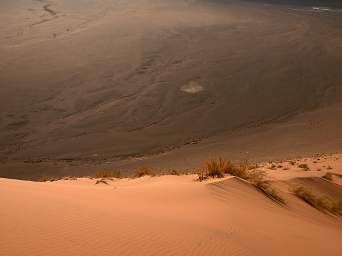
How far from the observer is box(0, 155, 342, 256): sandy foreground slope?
4.82 meters

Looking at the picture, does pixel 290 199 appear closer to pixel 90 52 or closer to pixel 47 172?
pixel 47 172

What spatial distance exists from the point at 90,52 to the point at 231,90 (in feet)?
28.9

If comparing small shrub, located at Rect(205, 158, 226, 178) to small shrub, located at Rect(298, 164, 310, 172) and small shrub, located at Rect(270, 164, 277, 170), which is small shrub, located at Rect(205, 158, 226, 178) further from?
small shrub, located at Rect(298, 164, 310, 172)

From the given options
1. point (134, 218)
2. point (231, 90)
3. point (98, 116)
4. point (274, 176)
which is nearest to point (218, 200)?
point (134, 218)

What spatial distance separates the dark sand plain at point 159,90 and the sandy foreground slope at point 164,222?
26.4ft

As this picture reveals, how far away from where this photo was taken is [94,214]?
5.74 m

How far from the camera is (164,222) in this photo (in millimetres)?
5926

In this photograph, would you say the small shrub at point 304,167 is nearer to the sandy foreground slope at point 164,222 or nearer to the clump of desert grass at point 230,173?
the clump of desert grass at point 230,173

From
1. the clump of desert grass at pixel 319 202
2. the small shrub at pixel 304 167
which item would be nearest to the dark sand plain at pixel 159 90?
the small shrub at pixel 304 167

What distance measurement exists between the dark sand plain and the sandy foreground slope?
26.4ft

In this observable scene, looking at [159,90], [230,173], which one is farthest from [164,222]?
[159,90]

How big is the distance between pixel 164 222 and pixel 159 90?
17.7m

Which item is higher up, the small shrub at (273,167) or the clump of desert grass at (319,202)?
the clump of desert grass at (319,202)

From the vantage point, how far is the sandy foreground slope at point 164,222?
4.82m
